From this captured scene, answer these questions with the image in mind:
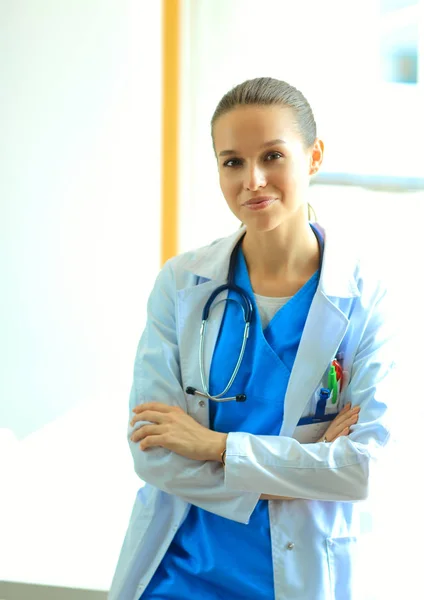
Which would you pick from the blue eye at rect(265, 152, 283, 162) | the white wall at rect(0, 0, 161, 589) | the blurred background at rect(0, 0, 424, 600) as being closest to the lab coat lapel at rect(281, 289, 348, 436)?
the blue eye at rect(265, 152, 283, 162)

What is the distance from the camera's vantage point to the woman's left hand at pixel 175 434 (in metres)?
1.15

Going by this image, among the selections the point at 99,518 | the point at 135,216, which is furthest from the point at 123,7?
the point at 99,518

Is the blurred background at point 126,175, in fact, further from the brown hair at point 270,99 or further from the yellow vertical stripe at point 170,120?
the brown hair at point 270,99

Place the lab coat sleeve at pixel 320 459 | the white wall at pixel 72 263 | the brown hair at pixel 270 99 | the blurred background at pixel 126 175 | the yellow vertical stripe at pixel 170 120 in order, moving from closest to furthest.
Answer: the lab coat sleeve at pixel 320 459
the brown hair at pixel 270 99
the white wall at pixel 72 263
the blurred background at pixel 126 175
the yellow vertical stripe at pixel 170 120

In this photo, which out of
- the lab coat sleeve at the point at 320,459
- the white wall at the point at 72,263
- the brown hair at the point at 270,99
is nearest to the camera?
the lab coat sleeve at the point at 320,459

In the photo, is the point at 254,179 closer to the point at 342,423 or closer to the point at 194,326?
the point at 194,326

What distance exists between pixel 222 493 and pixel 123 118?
6.39ft

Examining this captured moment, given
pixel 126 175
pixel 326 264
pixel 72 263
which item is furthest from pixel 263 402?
pixel 126 175

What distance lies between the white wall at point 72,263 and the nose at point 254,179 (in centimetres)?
81

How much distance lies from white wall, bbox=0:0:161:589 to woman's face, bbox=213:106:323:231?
0.78m

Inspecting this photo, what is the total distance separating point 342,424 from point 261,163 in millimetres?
461

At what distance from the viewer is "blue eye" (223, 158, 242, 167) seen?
1228mm

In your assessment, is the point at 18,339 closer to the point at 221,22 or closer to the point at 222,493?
the point at 222,493

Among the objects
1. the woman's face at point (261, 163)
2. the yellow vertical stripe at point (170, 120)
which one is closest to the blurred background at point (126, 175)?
the yellow vertical stripe at point (170, 120)
